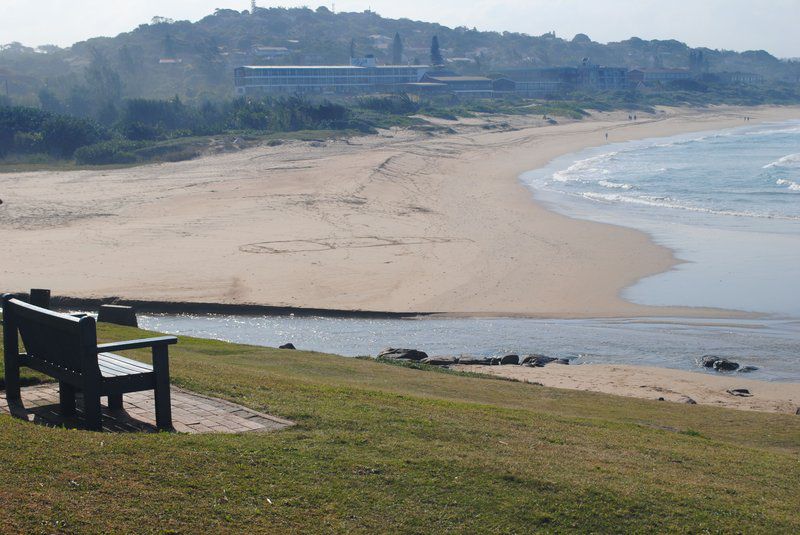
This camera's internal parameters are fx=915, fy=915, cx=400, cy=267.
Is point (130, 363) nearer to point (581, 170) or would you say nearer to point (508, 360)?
point (508, 360)

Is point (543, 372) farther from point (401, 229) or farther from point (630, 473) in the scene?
point (401, 229)

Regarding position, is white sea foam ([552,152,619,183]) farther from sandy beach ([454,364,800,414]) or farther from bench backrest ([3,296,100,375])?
bench backrest ([3,296,100,375])

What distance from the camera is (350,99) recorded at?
106 metres

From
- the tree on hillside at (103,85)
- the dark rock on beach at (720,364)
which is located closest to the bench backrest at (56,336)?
the dark rock on beach at (720,364)

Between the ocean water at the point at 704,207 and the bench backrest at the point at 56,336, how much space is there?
16591 mm

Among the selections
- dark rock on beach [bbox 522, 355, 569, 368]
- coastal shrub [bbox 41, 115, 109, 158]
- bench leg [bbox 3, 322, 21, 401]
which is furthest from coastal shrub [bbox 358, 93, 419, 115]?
bench leg [bbox 3, 322, 21, 401]

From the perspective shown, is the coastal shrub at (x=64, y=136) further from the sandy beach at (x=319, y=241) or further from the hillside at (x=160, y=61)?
the hillside at (x=160, y=61)

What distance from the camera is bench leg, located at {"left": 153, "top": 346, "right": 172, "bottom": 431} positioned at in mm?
6895

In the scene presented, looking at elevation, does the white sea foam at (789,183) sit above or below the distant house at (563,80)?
below

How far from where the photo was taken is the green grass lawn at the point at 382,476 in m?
5.20

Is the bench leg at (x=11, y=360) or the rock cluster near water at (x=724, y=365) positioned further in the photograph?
the rock cluster near water at (x=724, y=365)

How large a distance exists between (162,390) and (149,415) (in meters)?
0.56

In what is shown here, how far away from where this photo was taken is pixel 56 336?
697cm

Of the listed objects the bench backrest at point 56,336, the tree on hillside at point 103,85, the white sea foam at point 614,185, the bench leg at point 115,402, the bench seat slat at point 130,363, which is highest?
the tree on hillside at point 103,85
